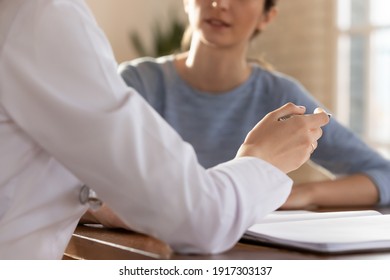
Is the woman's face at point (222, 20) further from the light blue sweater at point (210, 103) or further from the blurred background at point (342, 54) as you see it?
the blurred background at point (342, 54)

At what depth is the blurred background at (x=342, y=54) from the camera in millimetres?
3848

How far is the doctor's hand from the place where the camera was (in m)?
0.86

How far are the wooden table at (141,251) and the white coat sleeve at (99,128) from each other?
7 cm

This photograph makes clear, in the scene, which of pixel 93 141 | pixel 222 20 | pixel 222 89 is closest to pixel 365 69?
pixel 222 89

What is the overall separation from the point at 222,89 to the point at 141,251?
1.18 meters

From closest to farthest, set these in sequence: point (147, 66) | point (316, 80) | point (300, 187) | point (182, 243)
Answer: point (182, 243), point (300, 187), point (147, 66), point (316, 80)

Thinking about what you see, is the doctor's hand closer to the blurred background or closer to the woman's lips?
the woman's lips

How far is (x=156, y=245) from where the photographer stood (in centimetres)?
91

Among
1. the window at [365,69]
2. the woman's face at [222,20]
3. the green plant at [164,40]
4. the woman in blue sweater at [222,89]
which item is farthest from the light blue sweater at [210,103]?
the green plant at [164,40]

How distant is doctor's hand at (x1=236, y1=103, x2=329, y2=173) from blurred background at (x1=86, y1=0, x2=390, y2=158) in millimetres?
3043

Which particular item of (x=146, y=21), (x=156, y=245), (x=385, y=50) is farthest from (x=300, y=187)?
(x=146, y=21)

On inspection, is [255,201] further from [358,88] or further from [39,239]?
[358,88]

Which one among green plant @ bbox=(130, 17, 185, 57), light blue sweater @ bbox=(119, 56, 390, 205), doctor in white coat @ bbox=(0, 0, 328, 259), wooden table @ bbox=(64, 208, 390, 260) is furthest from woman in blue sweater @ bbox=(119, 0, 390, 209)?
green plant @ bbox=(130, 17, 185, 57)
